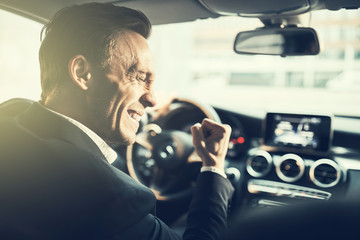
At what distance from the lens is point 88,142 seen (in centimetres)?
149

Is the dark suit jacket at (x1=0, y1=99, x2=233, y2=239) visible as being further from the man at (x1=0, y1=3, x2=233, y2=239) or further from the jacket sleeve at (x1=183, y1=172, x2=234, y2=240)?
the jacket sleeve at (x1=183, y1=172, x2=234, y2=240)

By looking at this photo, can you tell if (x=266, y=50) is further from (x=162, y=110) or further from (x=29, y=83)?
(x=29, y=83)

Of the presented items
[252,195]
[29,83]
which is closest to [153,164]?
[252,195]

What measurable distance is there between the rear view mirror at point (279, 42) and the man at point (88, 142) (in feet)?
2.56

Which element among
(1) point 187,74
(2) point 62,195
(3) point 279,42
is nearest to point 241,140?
(3) point 279,42

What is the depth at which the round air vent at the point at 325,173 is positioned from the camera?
2.60 m

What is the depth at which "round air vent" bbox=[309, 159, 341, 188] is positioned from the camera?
2604 mm

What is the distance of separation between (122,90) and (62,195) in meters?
0.64

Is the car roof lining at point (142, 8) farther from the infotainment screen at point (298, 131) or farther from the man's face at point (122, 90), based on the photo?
the infotainment screen at point (298, 131)

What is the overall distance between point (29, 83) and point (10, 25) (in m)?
0.42

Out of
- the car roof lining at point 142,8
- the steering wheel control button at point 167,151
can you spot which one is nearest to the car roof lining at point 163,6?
the car roof lining at point 142,8

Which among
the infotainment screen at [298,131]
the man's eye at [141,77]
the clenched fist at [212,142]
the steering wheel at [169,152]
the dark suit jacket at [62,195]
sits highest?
the man's eye at [141,77]

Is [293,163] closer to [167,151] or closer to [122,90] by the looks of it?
[167,151]

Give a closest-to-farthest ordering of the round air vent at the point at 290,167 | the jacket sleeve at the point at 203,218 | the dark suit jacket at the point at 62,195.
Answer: the dark suit jacket at the point at 62,195
the jacket sleeve at the point at 203,218
the round air vent at the point at 290,167
